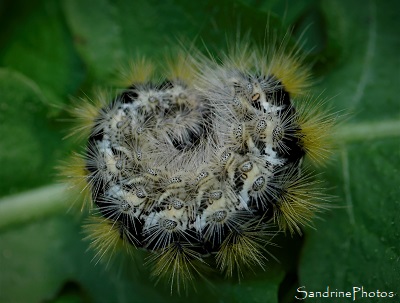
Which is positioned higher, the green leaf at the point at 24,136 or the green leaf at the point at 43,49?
the green leaf at the point at 43,49

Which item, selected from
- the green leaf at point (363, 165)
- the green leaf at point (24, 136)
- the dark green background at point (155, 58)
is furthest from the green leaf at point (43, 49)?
the green leaf at point (363, 165)

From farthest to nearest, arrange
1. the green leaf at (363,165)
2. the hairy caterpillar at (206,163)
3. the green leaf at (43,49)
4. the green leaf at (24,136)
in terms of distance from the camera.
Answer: the green leaf at (43,49) < the green leaf at (24,136) < the green leaf at (363,165) < the hairy caterpillar at (206,163)

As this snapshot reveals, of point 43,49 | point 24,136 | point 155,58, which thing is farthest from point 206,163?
point 43,49

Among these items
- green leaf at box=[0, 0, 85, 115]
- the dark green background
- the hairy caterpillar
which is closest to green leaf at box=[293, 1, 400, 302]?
the dark green background

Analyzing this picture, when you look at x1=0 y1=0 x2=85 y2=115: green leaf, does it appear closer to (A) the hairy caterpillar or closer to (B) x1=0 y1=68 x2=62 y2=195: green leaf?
(B) x1=0 y1=68 x2=62 y2=195: green leaf

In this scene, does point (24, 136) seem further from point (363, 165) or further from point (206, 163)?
point (363, 165)

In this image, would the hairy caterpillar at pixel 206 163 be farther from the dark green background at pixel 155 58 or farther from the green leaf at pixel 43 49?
the green leaf at pixel 43 49

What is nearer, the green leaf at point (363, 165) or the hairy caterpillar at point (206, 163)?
the hairy caterpillar at point (206, 163)
